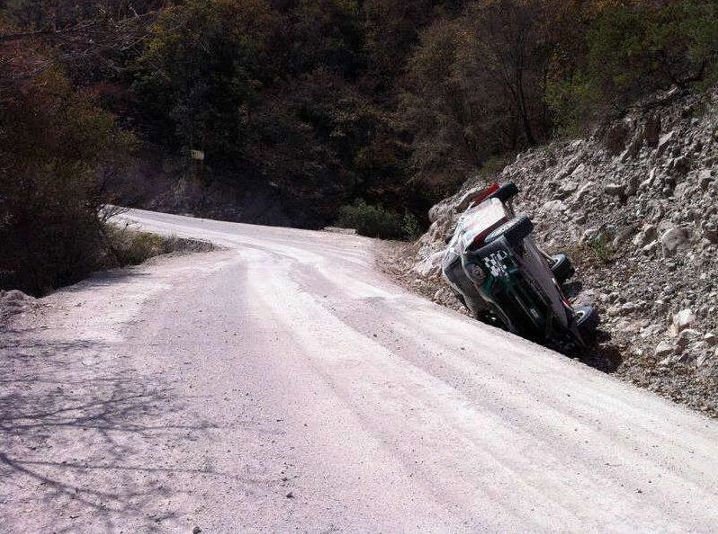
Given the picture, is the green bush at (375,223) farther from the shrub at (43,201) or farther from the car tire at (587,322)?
the car tire at (587,322)

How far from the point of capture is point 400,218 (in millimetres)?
30172

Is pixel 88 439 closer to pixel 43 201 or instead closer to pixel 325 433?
pixel 325 433

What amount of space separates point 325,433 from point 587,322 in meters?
4.98

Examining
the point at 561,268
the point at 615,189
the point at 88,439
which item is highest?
the point at 615,189

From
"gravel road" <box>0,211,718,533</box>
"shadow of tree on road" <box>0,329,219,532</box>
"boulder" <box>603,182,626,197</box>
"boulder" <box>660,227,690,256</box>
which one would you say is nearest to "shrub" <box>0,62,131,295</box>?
"gravel road" <box>0,211,718,533</box>

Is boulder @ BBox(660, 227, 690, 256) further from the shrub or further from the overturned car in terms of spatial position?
the shrub

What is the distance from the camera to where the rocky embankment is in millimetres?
7512

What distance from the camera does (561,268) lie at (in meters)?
Answer: 10.1

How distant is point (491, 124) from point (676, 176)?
32.0 feet

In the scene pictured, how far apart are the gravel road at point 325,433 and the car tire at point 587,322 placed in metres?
1.13

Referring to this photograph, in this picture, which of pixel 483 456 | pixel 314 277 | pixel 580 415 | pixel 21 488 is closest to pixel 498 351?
pixel 580 415

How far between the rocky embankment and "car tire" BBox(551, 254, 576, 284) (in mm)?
195

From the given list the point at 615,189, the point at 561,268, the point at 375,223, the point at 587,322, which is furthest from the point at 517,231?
the point at 375,223

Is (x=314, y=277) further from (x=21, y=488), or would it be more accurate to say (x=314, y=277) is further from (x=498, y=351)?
(x=21, y=488)
